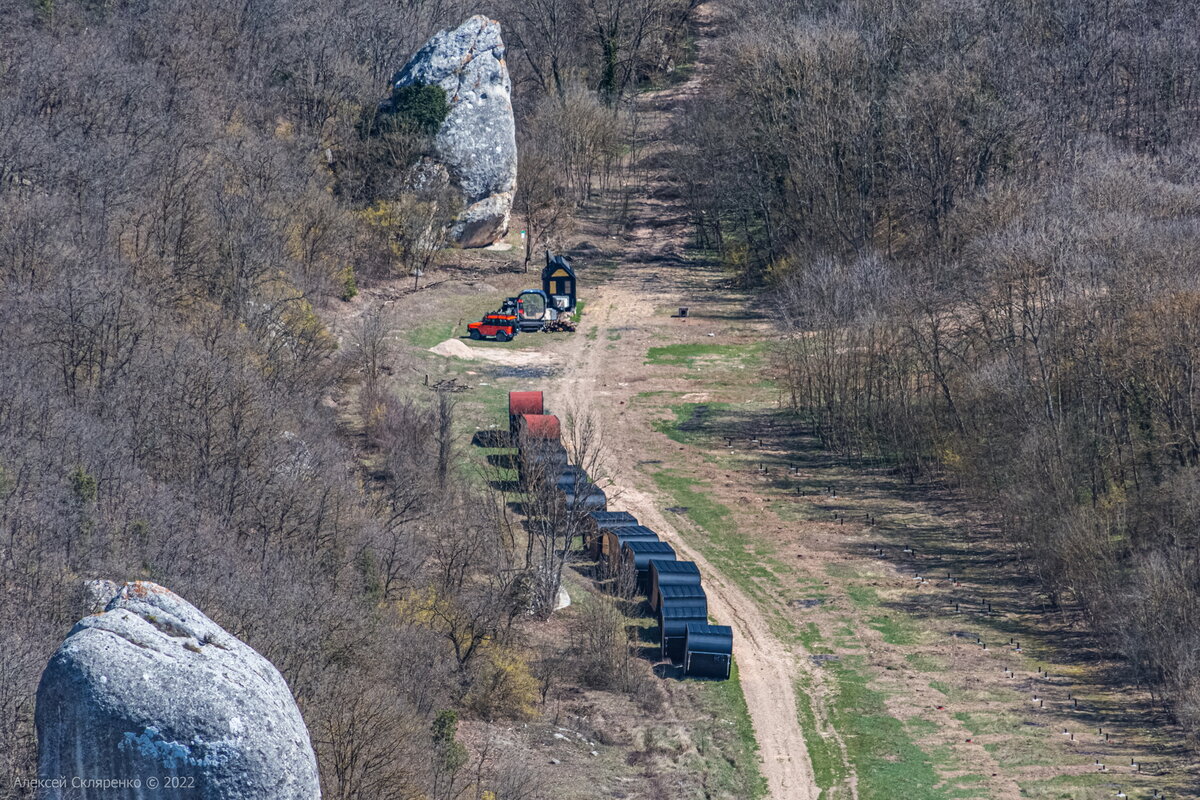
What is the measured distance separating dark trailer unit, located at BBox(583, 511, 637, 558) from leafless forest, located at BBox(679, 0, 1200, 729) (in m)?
12.0

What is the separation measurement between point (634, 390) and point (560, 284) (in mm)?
9412

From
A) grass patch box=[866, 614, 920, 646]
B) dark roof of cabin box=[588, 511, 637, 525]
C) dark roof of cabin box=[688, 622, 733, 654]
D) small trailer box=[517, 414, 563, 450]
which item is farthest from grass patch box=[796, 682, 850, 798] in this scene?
small trailer box=[517, 414, 563, 450]

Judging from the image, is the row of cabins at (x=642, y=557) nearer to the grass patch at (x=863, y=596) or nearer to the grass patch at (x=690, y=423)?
the grass patch at (x=863, y=596)

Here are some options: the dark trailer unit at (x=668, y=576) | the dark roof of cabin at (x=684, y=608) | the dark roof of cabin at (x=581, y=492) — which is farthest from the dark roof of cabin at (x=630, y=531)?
the dark roof of cabin at (x=684, y=608)

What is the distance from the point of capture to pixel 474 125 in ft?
240

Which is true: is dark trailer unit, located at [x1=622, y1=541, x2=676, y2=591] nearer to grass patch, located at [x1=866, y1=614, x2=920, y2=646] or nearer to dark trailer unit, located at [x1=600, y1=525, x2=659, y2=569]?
dark trailer unit, located at [x1=600, y1=525, x2=659, y2=569]

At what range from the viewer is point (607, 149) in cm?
8356

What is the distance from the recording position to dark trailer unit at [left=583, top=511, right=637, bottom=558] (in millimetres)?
44125

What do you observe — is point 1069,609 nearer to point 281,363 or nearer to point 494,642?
point 494,642

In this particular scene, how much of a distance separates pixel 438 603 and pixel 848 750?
1056 centimetres

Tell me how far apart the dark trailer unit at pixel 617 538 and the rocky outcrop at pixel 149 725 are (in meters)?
27.7

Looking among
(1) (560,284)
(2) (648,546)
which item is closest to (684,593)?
(2) (648,546)

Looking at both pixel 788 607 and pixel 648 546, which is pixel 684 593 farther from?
pixel 788 607

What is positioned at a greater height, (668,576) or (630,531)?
(630,531)
